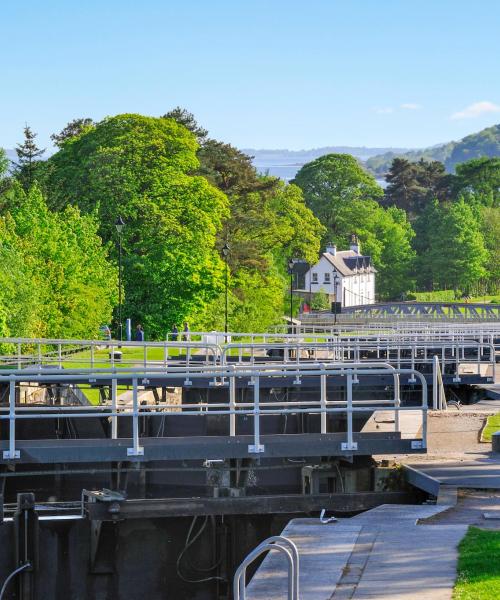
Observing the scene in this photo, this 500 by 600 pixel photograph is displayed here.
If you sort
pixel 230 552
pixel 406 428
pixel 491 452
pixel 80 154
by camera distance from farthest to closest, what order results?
pixel 80 154 → pixel 406 428 → pixel 491 452 → pixel 230 552

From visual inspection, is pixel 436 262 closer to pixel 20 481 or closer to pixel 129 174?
pixel 129 174

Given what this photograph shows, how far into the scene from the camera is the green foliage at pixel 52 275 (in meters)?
57.3

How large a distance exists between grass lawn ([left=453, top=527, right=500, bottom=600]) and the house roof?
464ft

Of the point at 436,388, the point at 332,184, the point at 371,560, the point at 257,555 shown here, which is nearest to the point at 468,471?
the point at 371,560

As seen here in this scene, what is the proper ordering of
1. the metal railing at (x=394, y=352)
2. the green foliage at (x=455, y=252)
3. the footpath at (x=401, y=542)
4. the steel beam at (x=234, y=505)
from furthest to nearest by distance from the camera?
the green foliage at (x=455, y=252), the metal railing at (x=394, y=352), the steel beam at (x=234, y=505), the footpath at (x=401, y=542)

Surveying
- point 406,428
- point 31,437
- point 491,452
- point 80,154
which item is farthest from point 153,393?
point 80,154

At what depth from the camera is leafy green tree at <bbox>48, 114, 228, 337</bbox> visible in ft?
257

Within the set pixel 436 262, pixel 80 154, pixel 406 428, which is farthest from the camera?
pixel 436 262

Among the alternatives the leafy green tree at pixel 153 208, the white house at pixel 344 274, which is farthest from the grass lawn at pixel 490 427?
the white house at pixel 344 274

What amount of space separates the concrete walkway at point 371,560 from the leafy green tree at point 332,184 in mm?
144232

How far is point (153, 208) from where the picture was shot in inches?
3155

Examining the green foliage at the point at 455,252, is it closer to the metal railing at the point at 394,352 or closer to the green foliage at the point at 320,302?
the green foliage at the point at 320,302

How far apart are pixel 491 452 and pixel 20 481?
986 centimetres

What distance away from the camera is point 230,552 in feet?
69.6
